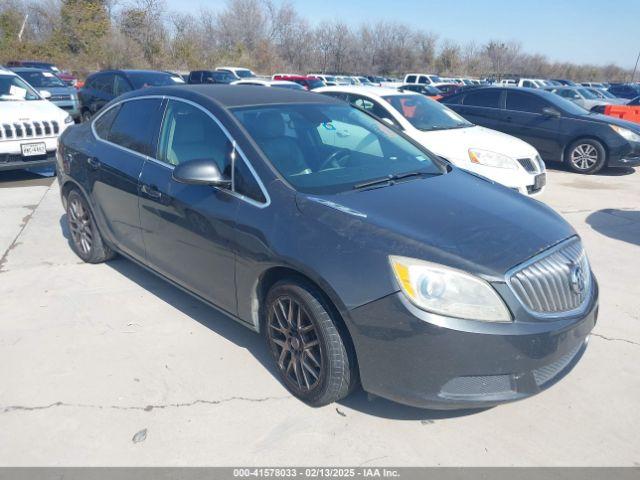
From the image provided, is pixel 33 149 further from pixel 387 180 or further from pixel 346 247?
pixel 346 247

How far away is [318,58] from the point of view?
59906 millimetres

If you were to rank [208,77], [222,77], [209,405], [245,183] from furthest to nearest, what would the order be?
[222,77] → [208,77] → [245,183] → [209,405]

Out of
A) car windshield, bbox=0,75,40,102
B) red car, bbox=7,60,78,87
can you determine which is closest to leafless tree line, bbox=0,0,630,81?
red car, bbox=7,60,78,87

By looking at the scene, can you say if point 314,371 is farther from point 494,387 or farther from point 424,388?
point 494,387

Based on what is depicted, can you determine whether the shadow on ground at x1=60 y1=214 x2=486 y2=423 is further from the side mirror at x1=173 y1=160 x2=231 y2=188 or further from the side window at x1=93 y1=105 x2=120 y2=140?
the side window at x1=93 y1=105 x2=120 y2=140

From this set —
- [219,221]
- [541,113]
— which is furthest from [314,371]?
[541,113]

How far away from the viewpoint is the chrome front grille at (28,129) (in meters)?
7.71

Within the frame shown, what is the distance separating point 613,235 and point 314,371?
4.85 m

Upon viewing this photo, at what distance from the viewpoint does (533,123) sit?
10312mm

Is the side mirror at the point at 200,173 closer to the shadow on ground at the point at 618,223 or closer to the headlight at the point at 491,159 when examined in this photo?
the headlight at the point at 491,159

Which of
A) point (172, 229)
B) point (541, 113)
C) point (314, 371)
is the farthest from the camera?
point (541, 113)

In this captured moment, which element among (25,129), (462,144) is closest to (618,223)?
(462,144)

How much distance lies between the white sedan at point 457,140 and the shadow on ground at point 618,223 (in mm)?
832

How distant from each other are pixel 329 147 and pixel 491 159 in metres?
4.07
